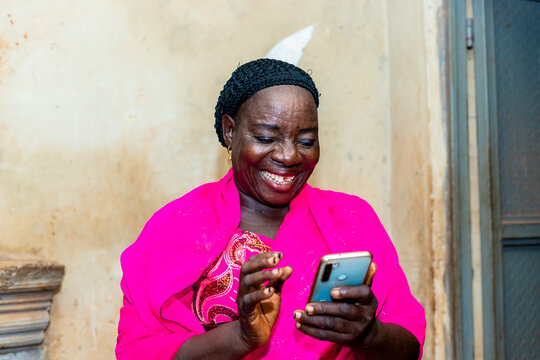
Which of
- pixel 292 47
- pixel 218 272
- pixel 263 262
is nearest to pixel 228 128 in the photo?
pixel 218 272

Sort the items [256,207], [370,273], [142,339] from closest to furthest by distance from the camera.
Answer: [370,273] → [142,339] → [256,207]

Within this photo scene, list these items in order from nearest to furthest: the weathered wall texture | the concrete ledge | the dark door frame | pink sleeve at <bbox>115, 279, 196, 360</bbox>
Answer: pink sleeve at <bbox>115, 279, 196, 360</bbox>
the concrete ledge
the weathered wall texture
the dark door frame

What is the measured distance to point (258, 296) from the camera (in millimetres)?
1239

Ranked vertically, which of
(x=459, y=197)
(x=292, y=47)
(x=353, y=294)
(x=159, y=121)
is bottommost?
(x=353, y=294)

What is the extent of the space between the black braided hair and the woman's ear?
0.02 meters

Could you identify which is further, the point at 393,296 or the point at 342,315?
the point at 393,296

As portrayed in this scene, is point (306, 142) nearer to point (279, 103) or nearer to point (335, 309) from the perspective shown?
point (279, 103)

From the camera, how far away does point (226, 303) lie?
1.54 metres

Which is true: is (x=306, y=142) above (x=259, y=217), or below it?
above

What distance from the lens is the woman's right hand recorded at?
123 centimetres

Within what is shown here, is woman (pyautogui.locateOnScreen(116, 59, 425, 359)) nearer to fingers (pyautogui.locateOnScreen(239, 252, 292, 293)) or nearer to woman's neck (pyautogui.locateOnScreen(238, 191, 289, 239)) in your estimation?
woman's neck (pyautogui.locateOnScreen(238, 191, 289, 239))

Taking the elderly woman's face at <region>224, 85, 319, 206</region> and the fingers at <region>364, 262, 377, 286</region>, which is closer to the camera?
the fingers at <region>364, 262, 377, 286</region>

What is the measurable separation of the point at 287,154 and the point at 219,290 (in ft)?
1.45

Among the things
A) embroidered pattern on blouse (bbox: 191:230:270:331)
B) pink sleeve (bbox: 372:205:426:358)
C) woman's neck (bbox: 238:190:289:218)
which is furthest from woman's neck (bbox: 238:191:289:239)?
pink sleeve (bbox: 372:205:426:358)
